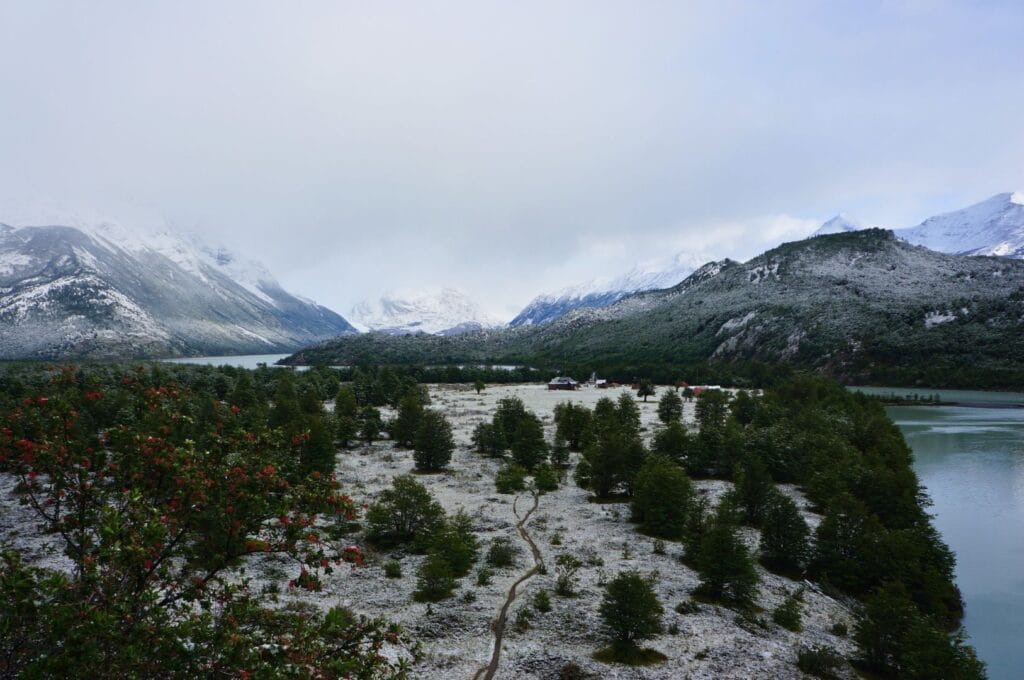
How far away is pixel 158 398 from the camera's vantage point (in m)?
12.5

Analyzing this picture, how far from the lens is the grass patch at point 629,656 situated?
21.0 meters

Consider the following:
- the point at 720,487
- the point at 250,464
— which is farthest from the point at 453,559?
the point at 720,487

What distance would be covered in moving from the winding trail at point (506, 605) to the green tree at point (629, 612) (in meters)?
4.44

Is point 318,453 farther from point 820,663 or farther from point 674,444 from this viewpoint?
point 820,663

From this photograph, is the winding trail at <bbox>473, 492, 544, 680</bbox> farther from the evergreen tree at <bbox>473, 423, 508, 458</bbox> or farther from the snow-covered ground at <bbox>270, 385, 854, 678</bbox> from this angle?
the evergreen tree at <bbox>473, 423, 508, 458</bbox>

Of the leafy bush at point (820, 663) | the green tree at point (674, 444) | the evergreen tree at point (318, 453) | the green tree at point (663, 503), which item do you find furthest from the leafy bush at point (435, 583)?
the green tree at point (674, 444)

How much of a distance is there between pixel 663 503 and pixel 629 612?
16094 mm

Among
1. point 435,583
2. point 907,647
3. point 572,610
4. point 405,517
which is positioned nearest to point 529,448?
point 405,517

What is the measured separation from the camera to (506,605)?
997 inches

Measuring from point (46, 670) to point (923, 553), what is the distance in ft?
125

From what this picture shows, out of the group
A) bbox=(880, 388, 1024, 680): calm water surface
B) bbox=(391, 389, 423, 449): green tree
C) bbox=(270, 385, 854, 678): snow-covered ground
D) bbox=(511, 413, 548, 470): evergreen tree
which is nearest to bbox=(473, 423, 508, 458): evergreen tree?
bbox=(511, 413, 548, 470): evergreen tree

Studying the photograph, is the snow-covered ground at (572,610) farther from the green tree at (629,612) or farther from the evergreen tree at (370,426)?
the evergreen tree at (370,426)

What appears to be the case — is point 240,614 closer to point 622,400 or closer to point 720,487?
point 720,487

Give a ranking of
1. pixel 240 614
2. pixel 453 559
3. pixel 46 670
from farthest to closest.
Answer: pixel 453 559 < pixel 240 614 < pixel 46 670
